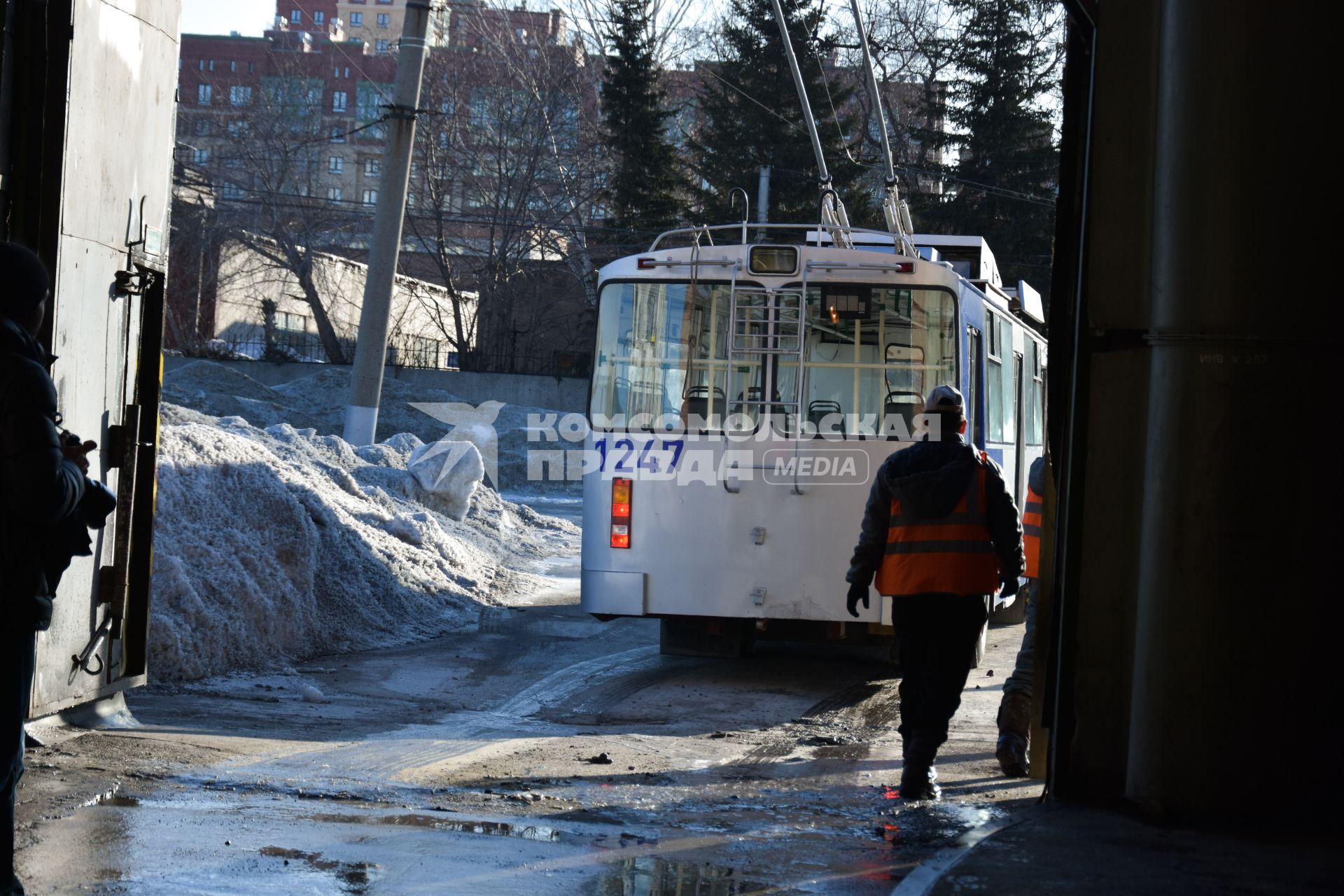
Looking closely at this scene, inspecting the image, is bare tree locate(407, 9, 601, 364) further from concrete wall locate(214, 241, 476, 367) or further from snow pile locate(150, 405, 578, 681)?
snow pile locate(150, 405, 578, 681)

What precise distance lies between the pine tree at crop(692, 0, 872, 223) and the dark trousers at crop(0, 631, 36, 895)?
4206 cm

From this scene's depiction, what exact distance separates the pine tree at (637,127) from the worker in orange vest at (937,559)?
40.2m

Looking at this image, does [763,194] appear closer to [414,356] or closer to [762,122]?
[762,122]

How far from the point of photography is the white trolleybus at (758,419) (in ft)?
33.9

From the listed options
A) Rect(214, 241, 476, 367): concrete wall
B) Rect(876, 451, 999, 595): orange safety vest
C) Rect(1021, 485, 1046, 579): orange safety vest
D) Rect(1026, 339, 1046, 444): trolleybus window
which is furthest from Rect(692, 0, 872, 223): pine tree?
Rect(876, 451, 999, 595): orange safety vest

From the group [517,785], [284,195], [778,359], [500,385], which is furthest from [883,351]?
[284,195]

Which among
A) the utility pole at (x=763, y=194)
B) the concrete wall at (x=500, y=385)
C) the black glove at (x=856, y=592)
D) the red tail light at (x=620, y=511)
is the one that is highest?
the utility pole at (x=763, y=194)

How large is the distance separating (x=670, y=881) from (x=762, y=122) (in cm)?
4340

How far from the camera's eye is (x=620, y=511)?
415 inches

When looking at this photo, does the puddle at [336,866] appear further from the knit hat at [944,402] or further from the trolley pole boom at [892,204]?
the trolley pole boom at [892,204]

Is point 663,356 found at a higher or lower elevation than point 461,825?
higher

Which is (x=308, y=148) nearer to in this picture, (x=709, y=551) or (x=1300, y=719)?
(x=709, y=551)

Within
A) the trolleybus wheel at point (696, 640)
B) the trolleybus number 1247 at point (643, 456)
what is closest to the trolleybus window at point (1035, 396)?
the trolleybus wheel at point (696, 640)

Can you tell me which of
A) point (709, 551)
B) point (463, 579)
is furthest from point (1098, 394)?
point (463, 579)
